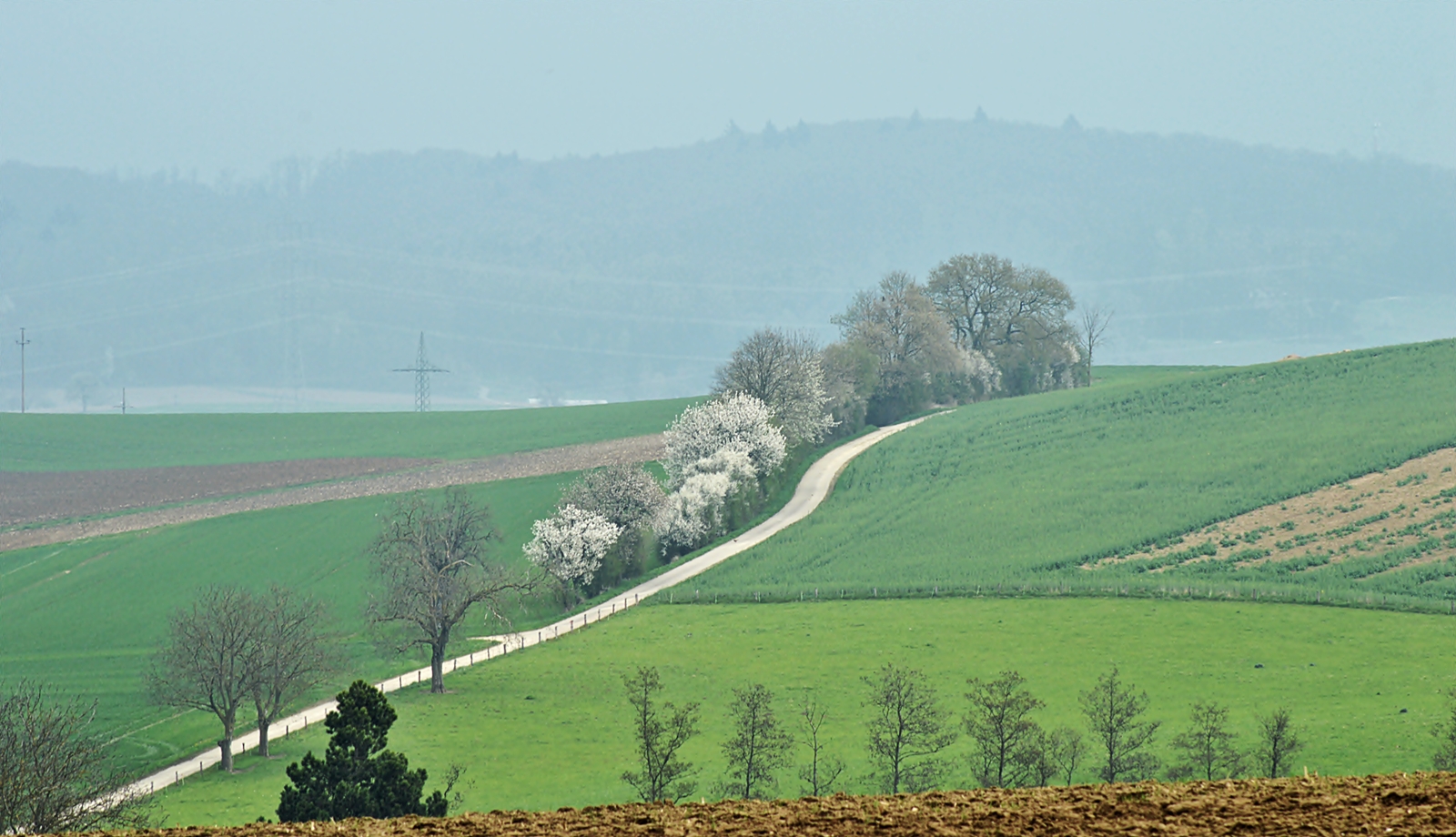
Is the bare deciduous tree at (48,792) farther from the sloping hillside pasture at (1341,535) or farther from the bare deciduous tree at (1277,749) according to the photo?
the sloping hillside pasture at (1341,535)

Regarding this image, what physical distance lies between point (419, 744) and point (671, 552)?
144 feet

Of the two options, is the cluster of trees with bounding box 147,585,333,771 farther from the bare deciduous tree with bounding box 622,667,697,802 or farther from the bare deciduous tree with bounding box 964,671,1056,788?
the bare deciduous tree with bounding box 964,671,1056,788

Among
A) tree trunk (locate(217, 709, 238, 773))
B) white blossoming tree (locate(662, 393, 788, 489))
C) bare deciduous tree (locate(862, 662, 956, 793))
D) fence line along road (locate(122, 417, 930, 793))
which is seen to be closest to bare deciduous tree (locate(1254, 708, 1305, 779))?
bare deciduous tree (locate(862, 662, 956, 793))

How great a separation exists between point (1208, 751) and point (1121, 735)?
6.32 metres

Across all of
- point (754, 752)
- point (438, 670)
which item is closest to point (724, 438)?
point (438, 670)

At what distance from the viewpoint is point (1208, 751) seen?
38969 millimetres

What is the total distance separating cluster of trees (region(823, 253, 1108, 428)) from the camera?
429 ft

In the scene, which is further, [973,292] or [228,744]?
[973,292]

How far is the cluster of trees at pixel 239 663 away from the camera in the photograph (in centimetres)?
5322

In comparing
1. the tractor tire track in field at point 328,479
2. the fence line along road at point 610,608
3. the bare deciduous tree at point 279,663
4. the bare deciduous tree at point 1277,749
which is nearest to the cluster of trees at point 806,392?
the fence line along road at point 610,608

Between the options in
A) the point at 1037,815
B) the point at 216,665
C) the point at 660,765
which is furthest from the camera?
the point at 216,665

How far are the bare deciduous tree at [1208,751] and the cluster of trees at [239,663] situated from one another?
34.8m

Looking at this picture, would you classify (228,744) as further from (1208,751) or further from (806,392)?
(806,392)

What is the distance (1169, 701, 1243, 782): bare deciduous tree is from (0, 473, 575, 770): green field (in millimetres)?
38446
